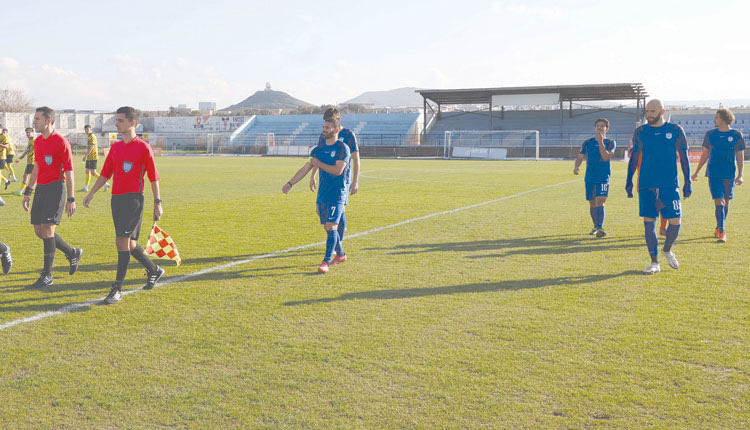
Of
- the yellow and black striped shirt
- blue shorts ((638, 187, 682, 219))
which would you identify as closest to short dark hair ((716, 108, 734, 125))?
blue shorts ((638, 187, 682, 219))

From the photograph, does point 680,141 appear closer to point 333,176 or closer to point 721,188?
point 721,188

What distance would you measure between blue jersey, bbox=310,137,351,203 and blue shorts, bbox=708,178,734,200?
620 cm

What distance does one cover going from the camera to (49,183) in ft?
22.2

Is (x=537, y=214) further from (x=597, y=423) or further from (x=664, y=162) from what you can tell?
(x=597, y=423)

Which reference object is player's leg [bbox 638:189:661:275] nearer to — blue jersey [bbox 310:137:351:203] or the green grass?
the green grass

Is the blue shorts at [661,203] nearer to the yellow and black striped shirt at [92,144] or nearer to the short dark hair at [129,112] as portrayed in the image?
the short dark hair at [129,112]

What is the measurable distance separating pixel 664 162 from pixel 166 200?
12539 millimetres

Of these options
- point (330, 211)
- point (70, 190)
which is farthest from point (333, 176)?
point (70, 190)

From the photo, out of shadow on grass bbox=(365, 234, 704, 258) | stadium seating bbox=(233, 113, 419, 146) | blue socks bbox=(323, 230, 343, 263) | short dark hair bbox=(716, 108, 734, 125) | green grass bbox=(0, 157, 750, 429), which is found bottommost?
green grass bbox=(0, 157, 750, 429)

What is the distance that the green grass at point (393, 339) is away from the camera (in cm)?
360

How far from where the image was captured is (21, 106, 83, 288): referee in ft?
21.9

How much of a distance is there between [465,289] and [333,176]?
7.07 ft

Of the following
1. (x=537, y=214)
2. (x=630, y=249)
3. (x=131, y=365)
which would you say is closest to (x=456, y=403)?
(x=131, y=365)

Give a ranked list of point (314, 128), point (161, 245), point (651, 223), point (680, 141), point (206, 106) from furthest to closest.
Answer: point (206, 106) → point (314, 128) → point (161, 245) → point (651, 223) → point (680, 141)
